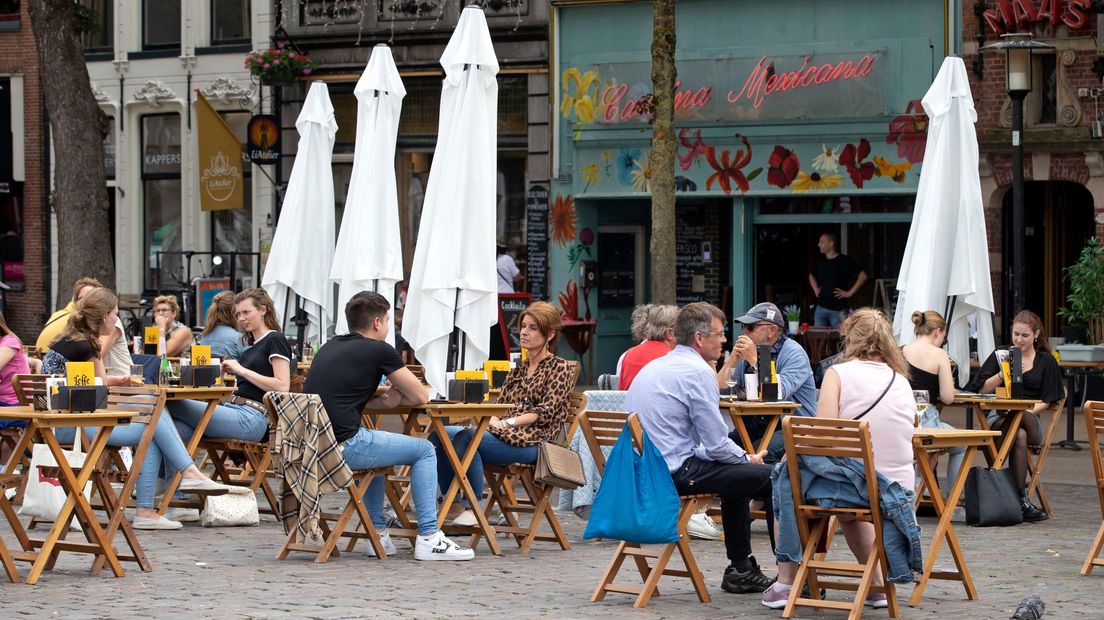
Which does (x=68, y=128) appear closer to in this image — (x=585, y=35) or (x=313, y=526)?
(x=585, y=35)

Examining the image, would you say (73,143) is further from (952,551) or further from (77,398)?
(952,551)

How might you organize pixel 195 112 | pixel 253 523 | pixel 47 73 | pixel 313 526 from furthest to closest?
pixel 195 112, pixel 47 73, pixel 253 523, pixel 313 526

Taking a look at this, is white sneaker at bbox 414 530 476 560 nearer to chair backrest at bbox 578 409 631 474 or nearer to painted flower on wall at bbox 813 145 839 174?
chair backrest at bbox 578 409 631 474

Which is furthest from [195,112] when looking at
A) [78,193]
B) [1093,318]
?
[1093,318]

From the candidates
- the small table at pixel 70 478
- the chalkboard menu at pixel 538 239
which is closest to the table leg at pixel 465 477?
the small table at pixel 70 478

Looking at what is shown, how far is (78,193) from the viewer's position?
22141 millimetres

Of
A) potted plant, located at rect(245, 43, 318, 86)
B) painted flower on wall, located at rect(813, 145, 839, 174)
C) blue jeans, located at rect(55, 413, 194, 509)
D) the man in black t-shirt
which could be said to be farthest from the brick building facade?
the man in black t-shirt

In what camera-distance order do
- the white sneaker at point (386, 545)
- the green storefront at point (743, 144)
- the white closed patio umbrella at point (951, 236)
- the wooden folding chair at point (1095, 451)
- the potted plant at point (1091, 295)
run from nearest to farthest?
the wooden folding chair at point (1095, 451)
the white sneaker at point (386, 545)
the white closed patio umbrella at point (951, 236)
the potted plant at point (1091, 295)
the green storefront at point (743, 144)

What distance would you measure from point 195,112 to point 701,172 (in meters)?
9.47

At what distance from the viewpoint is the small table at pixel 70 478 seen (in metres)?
9.37

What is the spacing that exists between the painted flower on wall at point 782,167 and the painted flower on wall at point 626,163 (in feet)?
6.15

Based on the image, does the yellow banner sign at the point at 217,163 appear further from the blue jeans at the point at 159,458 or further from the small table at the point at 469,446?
the small table at the point at 469,446

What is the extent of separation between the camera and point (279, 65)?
Answer: 26.4m

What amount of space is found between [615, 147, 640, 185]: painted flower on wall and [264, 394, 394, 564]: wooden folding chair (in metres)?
13.8
